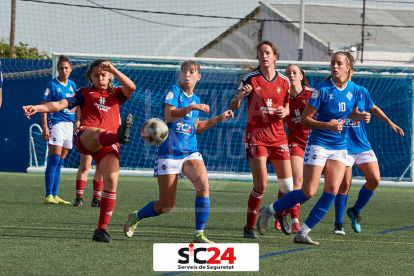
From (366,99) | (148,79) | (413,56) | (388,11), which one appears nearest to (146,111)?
(148,79)

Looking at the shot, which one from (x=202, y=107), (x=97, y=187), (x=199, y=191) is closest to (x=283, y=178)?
(x=199, y=191)

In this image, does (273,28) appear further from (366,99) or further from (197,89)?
(366,99)

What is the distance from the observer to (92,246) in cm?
474

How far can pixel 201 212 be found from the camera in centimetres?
507

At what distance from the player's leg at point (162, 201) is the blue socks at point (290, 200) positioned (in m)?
1.06

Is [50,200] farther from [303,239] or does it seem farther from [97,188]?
[303,239]

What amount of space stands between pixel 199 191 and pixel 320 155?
3.83 feet

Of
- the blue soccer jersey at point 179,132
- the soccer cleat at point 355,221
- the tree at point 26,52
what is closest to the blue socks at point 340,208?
the soccer cleat at point 355,221

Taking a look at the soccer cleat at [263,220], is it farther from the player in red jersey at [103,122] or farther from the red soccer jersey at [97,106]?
the red soccer jersey at [97,106]

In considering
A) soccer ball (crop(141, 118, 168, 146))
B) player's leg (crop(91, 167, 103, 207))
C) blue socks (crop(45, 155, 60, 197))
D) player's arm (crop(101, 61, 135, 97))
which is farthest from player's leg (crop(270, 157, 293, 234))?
blue socks (crop(45, 155, 60, 197))

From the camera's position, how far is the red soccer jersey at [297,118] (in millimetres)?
6641

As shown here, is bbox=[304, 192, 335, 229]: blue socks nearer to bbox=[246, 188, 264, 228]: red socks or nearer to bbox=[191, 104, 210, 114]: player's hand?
bbox=[246, 188, 264, 228]: red socks

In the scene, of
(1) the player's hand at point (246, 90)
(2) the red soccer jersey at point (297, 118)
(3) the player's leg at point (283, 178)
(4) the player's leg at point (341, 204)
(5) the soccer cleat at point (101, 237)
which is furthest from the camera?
(2) the red soccer jersey at point (297, 118)

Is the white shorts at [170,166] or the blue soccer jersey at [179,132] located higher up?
the blue soccer jersey at [179,132]
